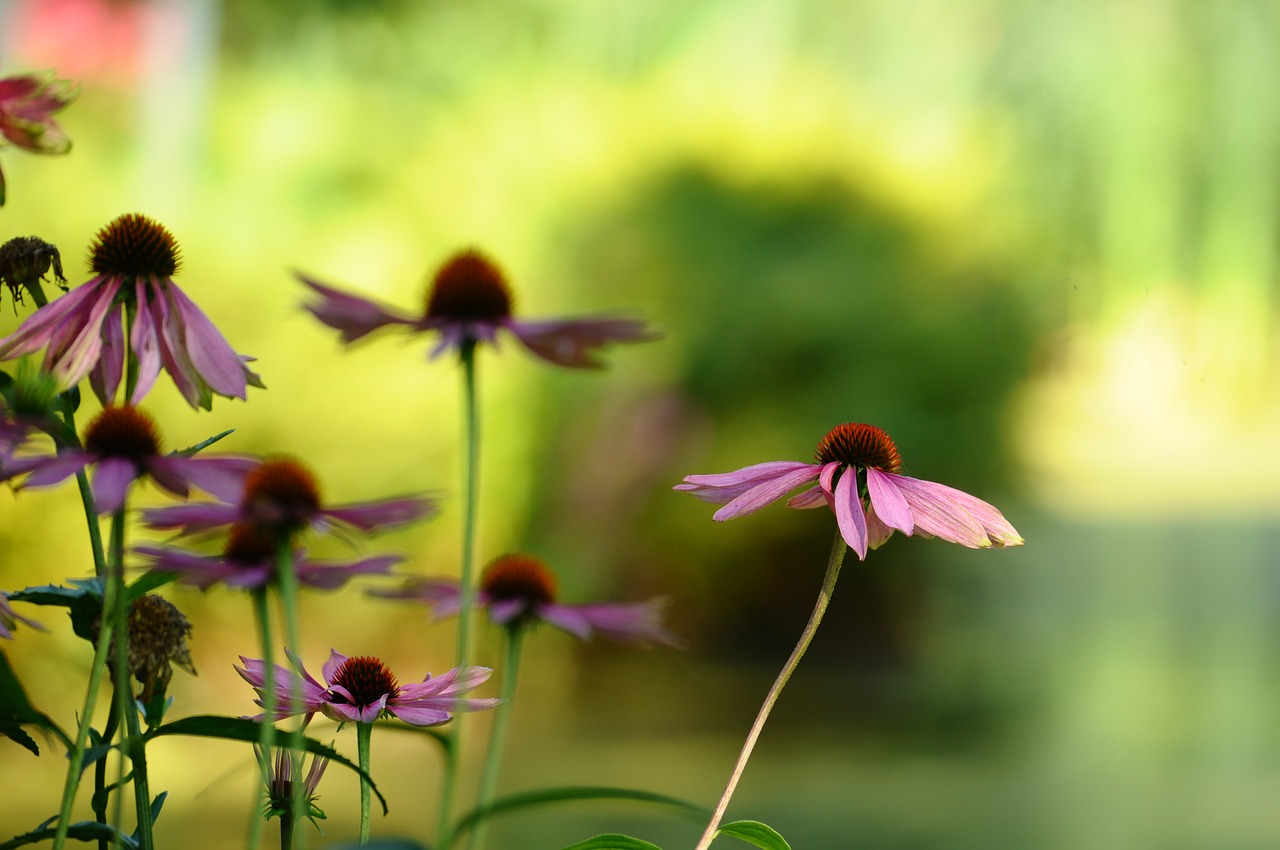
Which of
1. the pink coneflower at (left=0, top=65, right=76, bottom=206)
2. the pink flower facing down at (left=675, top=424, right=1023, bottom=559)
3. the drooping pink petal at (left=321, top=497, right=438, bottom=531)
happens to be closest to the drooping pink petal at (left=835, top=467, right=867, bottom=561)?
the pink flower facing down at (left=675, top=424, right=1023, bottom=559)

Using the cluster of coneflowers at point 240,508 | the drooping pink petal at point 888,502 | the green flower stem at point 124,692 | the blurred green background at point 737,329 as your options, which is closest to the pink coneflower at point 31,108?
the cluster of coneflowers at point 240,508

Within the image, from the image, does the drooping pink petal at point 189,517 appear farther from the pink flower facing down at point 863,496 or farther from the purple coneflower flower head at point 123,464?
the pink flower facing down at point 863,496

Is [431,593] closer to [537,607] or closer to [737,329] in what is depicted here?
[537,607]

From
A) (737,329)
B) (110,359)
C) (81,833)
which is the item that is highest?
(737,329)

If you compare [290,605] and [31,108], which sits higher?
[31,108]

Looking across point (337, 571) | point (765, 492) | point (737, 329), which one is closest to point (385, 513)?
point (337, 571)

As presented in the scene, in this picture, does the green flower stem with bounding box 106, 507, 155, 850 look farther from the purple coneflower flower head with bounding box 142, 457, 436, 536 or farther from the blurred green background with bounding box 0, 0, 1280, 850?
the blurred green background with bounding box 0, 0, 1280, 850
